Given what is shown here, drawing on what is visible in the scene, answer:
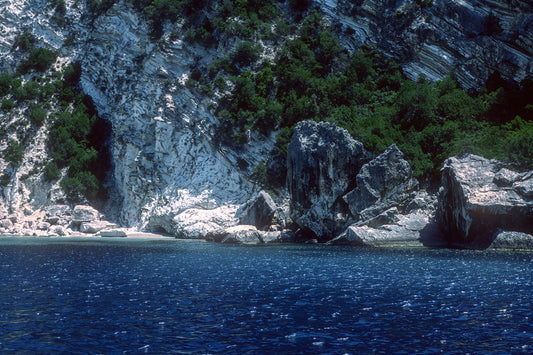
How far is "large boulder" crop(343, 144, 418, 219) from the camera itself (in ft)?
147

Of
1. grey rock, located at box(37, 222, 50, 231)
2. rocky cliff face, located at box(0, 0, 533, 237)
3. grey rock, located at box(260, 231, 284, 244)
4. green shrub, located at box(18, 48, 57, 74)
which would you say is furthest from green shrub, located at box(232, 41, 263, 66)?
green shrub, located at box(18, 48, 57, 74)

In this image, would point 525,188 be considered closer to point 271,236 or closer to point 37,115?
Result: point 271,236

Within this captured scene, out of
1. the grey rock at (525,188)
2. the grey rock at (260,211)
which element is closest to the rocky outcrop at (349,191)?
the grey rock at (260,211)

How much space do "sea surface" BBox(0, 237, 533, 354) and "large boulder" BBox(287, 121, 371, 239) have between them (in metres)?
17.8

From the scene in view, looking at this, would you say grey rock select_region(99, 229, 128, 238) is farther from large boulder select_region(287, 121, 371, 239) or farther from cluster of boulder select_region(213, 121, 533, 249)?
large boulder select_region(287, 121, 371, 239)

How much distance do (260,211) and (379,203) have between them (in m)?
Result: 13.4

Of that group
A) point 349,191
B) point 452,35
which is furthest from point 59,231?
point 452,35

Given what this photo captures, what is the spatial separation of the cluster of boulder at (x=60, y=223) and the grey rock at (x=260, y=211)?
708 inches

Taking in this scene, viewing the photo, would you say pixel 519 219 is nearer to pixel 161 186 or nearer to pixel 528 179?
pixel 528 179

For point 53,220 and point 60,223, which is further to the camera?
point 53,220

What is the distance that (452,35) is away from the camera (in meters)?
63.9

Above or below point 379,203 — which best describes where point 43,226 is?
below

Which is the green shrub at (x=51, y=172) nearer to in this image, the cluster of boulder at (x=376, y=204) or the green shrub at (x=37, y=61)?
the green shrub at (x=37, y=61)

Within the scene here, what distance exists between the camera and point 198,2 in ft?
241
